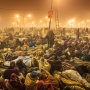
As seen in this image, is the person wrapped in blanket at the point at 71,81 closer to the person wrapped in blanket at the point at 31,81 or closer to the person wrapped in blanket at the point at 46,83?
the person wrapped in blanket at the point at 46,83

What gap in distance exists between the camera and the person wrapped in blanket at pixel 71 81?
8.02 meters

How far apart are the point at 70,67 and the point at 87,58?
A: 2.64 metres

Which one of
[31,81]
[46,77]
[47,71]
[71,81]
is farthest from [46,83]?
[47,71]

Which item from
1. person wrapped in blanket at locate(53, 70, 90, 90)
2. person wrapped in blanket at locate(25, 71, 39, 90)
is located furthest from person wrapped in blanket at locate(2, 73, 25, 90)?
person wrapped in blanket at locate(53, 70, 90, 90)

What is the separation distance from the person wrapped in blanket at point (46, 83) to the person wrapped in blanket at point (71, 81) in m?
0.39

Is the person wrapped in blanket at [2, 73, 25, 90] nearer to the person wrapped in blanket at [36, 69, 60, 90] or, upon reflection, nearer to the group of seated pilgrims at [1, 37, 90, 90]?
the group of seated pilgrims at [1, 37, 90, 90]

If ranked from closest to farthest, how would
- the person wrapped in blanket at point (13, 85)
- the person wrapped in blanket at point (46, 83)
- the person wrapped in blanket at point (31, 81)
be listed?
the person wrapped in blanket at point (46, 83)
the person wrapped in blanket at point (13, 85)
the person wrapped in blanket at point (31, 81)

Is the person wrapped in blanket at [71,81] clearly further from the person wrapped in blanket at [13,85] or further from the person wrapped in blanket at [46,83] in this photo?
the person wrapped in blanket at [13,85]

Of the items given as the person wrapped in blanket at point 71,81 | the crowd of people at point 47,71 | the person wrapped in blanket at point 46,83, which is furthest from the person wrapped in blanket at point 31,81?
the person wrapped in blanket at point 71,81

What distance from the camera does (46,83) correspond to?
7773 millimetres

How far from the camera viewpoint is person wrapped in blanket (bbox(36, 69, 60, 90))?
757 cm

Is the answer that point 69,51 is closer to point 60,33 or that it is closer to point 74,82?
point 74,82

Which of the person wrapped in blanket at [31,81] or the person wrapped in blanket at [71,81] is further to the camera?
the person wrapped in blanket at [31,81]

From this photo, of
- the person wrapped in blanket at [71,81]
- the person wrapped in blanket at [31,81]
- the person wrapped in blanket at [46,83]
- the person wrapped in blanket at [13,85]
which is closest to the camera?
the person wrapped in blanket at [46,83]
